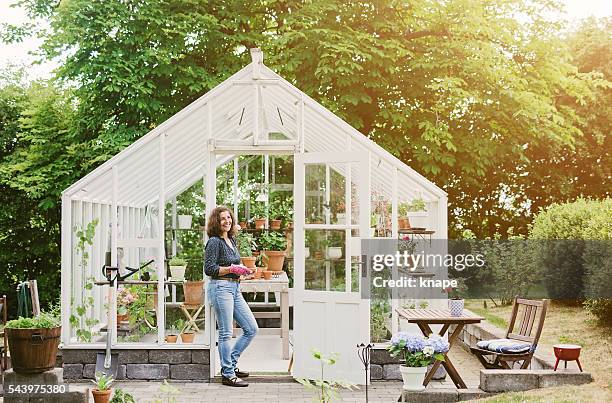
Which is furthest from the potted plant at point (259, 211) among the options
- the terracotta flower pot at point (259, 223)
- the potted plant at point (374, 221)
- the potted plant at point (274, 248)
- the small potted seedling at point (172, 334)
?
the small potted seedling at point (172, 334)

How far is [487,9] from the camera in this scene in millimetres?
15172

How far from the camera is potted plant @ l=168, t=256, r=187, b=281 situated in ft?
28.2

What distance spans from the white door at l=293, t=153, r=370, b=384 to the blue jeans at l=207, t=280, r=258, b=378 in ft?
1.68

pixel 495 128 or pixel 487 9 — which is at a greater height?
pixel 487 9

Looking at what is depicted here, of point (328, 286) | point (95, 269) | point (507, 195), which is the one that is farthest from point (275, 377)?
point (507, 195)

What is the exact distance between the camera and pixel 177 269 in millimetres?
8617

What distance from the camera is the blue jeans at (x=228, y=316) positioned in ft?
24.9

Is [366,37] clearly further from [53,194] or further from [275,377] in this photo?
[275,377]

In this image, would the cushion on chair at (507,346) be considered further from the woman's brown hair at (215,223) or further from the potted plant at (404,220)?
the woman's brown hair at (215,223)

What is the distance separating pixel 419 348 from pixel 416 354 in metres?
0.06

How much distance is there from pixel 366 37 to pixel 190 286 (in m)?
6.59

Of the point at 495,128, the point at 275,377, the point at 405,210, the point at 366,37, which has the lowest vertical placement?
the point at 275,377

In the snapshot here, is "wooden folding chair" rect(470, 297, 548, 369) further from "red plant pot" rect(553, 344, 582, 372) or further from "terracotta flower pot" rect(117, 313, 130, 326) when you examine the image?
"terracotta flower pot" rect(117, 313, 130, 326)

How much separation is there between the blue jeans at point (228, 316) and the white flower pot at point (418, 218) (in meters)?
2.14
